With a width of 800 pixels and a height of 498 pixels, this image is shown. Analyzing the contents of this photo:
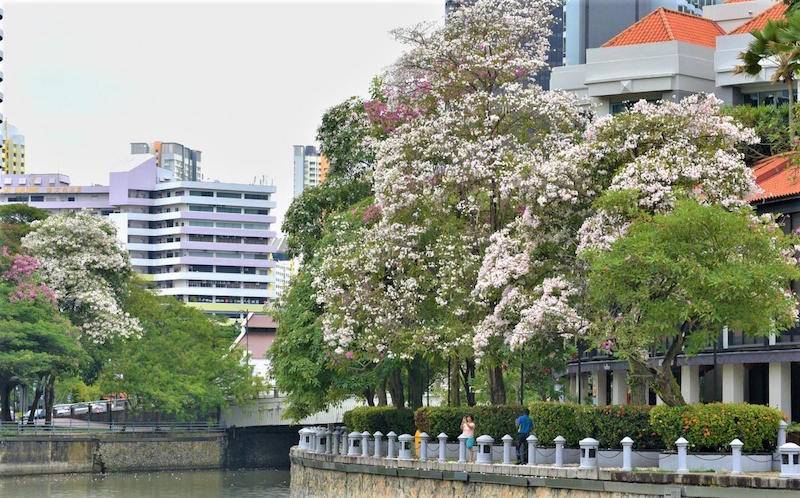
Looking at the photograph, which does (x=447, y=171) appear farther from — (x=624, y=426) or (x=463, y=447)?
(x=624, y=426)

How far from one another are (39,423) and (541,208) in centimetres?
6707

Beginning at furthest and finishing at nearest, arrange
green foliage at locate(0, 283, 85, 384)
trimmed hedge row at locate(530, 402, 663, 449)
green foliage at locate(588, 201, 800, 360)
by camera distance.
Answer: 1. green foliage at locate(0, 283, 85, 384)
2. trimmed hedge row at locate(530, 402, 663, 449)
3. green foliage at locate(588, 201, 800, 360)

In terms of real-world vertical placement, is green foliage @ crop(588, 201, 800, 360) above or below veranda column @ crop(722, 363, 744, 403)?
above

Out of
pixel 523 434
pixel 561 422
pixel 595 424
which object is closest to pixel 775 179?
pixel 523 434

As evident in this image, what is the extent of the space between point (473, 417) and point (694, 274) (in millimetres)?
12574

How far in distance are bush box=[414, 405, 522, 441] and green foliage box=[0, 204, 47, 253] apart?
53929 millimetres

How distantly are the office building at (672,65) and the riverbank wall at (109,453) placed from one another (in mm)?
39217

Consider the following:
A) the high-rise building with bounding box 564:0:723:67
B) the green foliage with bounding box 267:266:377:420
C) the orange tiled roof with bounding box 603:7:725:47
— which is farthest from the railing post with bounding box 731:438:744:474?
the high-rise building with bounding box 564:0:723:67

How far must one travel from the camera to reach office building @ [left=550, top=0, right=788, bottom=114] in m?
75.7

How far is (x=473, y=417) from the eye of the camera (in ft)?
174

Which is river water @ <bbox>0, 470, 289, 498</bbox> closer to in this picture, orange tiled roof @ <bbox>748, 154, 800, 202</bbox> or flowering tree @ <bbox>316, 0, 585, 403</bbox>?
flowering tree @ <bbox>316, 0, 585, 403</bbox>

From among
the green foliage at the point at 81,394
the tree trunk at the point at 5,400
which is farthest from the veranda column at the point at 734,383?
the green foliage at the point at 81,394

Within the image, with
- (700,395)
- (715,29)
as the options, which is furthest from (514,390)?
(700,395)

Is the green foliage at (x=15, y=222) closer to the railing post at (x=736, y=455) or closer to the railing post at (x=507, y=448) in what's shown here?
the railing post at (x=507, y=448)
